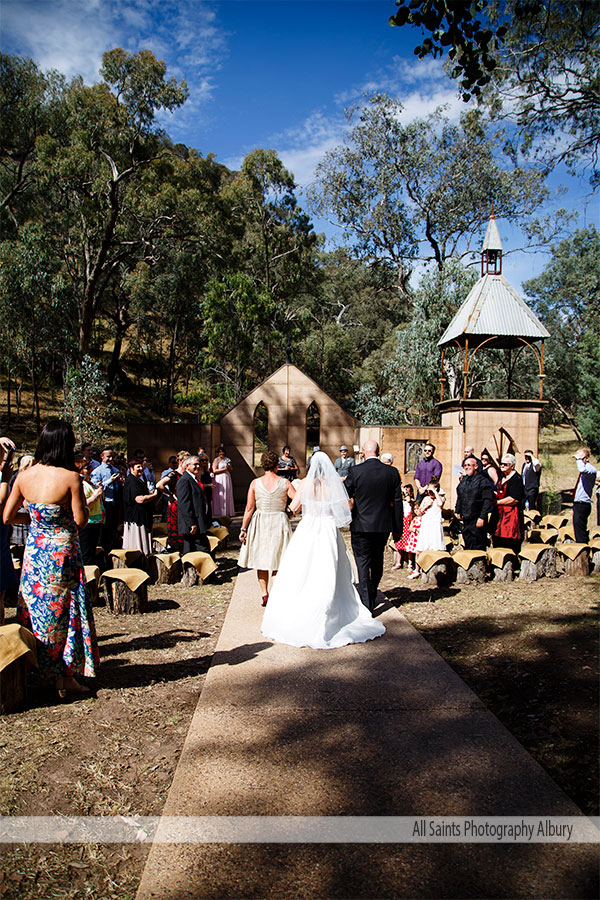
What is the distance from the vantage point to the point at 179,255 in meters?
28.9

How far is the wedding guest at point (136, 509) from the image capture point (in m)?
9.73

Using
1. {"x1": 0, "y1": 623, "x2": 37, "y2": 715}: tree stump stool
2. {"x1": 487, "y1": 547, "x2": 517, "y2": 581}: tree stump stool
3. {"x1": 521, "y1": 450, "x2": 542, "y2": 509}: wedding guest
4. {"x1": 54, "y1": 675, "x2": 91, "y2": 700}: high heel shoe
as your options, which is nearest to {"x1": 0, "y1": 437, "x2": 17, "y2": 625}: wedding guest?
{"x1": 0, "y1": 623, "x2": 37, "y2": 715}: tree stump stool

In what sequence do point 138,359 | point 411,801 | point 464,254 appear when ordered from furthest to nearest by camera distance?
point 138,359 → point 464,254 → point 411,801

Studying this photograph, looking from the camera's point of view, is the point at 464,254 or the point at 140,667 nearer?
the point at 140,667

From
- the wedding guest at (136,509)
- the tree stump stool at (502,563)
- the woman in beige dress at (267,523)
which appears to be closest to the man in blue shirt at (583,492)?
the tree stump stool at (502,563)

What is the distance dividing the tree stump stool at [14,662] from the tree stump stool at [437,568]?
5794 millimetres

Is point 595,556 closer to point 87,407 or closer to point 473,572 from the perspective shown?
point 473,572

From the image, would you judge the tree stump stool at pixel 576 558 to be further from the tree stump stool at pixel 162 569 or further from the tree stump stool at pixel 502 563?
the tree stump stool at pixel 162 569

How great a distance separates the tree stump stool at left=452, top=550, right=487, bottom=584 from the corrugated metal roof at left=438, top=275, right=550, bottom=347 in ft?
30.5

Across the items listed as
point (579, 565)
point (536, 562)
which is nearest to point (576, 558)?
point (579, 565)

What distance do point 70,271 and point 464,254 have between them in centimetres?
1988

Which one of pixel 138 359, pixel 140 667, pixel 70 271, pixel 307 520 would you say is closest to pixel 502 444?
pixel 307 520

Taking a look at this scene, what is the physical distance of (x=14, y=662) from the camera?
14.9ft

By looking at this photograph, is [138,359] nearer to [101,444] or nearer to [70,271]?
[70,271]
